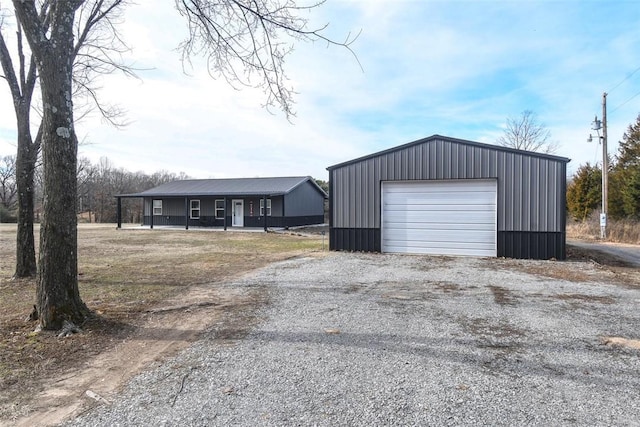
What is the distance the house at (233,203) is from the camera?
25.2 m

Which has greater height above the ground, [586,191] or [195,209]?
[586,191]

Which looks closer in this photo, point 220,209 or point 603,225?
point 603,225

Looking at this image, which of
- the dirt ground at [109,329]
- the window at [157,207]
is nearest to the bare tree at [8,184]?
the window at [157,207]

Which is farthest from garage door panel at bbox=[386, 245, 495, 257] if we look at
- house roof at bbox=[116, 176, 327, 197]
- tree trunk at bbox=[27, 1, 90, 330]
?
house roof at bbox=[116, 176, 327, 197]

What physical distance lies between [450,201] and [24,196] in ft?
32.6

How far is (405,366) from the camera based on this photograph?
3461 millimetres

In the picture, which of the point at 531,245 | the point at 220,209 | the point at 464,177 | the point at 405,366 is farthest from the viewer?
the point at 220,209

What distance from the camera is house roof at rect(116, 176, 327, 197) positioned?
81.0 feet

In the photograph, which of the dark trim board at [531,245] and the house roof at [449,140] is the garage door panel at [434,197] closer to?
the dark trim board at [531,245]

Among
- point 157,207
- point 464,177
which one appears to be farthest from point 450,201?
point 157,207

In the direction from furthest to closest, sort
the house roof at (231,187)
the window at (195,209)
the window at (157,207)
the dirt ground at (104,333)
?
the window at (157,207)
the window at (195,209)
the house roof at (231,187)
the dirt ground at (104,333)

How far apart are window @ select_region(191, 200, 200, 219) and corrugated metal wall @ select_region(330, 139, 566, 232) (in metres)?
16.6

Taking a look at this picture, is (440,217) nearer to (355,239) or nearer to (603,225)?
(355,239)

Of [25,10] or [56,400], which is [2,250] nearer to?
[25,10]
